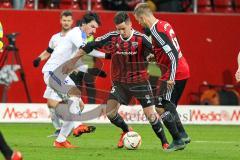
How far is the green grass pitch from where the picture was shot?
12.7m

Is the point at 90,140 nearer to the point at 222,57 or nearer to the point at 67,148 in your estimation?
the point at 67,148

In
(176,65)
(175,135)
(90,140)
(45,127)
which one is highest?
(176,65)

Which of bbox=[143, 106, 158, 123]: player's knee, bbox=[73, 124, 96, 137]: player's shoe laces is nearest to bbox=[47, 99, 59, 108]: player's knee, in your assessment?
bbox=[73, 124, 96, 137]: player's shoe laces

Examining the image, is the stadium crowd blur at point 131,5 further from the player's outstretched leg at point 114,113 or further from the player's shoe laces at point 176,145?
the player's shoe laces at point 176,145

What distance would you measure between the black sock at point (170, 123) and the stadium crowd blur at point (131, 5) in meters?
10.8

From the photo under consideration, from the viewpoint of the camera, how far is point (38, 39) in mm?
23688

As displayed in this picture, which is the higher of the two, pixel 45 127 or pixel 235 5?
pixel 235 5

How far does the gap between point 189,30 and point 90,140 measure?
9.19 metres

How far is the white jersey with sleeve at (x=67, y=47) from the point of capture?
593 inches

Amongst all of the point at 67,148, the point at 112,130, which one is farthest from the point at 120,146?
the point at 112,130

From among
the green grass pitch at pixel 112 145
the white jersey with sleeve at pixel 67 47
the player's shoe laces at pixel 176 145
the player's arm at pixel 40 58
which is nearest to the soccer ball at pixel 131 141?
the green grass pitch at pixel 112 145

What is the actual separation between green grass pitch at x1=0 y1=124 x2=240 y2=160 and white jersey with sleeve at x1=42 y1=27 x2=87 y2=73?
4.82ft

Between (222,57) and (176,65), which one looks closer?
(176,65)

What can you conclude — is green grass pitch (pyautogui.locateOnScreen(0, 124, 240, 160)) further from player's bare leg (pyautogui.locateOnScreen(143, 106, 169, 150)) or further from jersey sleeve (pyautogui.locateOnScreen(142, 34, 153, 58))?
jersey sleeve (pyautogui.locateOnScreen(142, 34, 153, 58))
